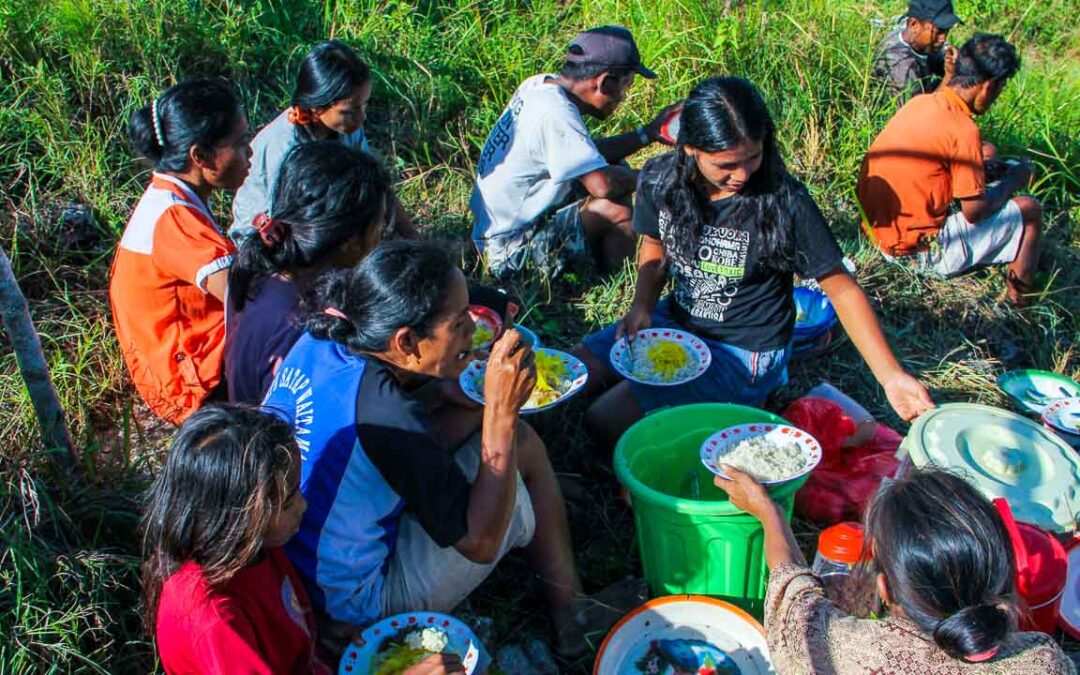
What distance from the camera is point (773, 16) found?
528cm

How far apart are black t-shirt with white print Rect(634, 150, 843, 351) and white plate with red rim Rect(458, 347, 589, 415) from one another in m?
0.48

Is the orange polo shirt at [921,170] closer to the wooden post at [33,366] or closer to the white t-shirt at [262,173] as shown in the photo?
the white t-shirt at [262,173]

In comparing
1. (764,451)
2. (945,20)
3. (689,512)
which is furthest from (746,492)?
(945,20)

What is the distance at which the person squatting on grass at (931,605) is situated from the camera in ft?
5.82

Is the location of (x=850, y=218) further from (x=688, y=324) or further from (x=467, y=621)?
(x=467, y=621)

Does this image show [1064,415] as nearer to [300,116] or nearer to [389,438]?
[389,438]

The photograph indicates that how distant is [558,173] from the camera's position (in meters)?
3.86

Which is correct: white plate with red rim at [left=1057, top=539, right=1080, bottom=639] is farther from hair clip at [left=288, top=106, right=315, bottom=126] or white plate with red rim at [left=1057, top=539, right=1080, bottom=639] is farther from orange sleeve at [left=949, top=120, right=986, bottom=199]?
hair clip at [left=288, top=106, right=315, bottom=126]

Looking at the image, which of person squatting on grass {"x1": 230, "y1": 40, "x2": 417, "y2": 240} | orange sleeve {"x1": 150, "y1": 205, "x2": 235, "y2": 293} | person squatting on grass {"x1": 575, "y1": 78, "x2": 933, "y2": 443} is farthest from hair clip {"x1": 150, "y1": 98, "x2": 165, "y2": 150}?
person squatting on grass {"x1": 575, "y1": 78, "x2": 933, "y2": 443}

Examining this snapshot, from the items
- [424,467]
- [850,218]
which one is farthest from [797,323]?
[424,467]

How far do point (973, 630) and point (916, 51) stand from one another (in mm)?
4535

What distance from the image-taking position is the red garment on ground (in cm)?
187

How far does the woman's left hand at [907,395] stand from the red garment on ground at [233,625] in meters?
1.81

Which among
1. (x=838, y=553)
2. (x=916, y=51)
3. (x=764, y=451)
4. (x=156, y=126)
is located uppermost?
(x=156, y=126)
